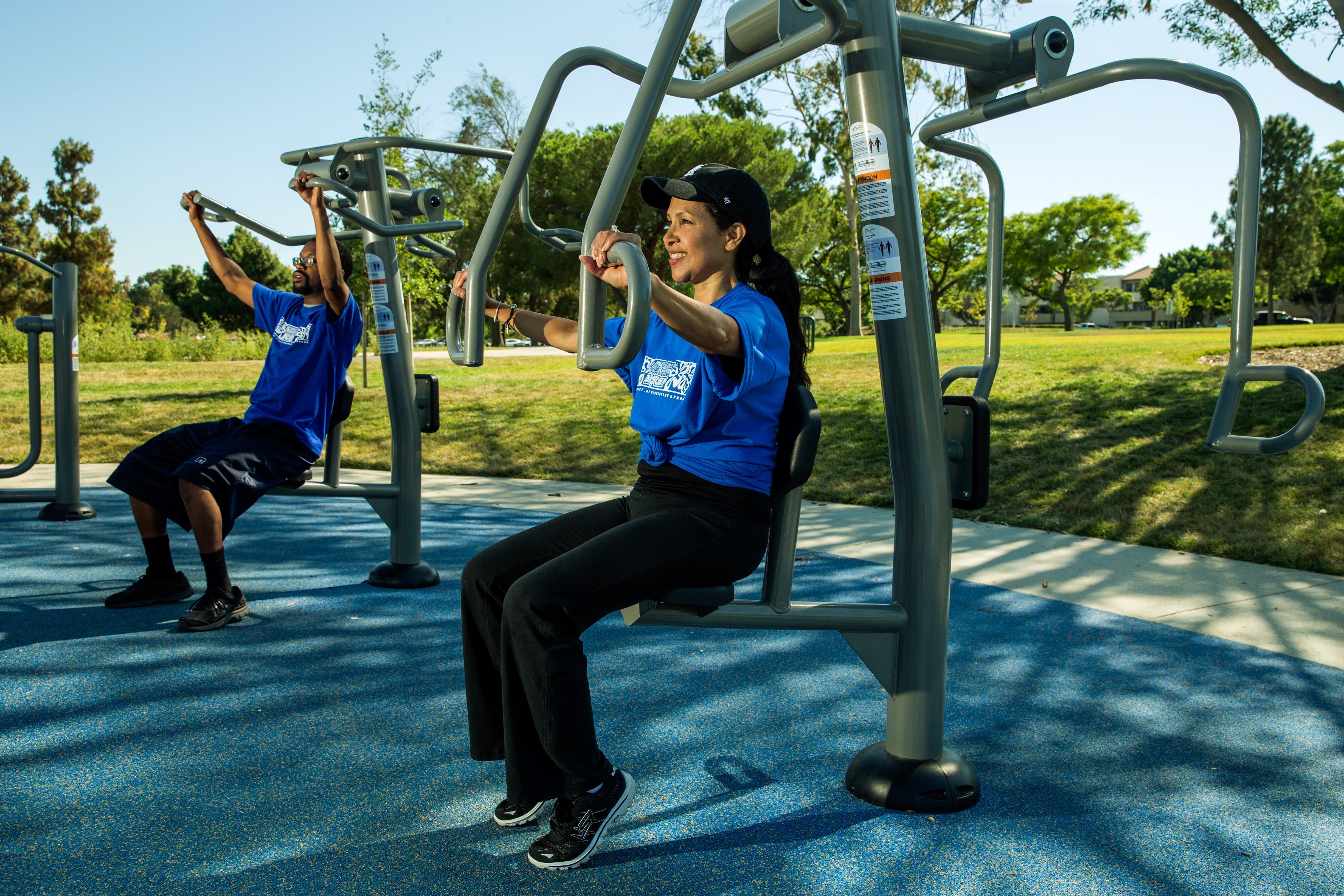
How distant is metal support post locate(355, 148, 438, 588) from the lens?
3.88m

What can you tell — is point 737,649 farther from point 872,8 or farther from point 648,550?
point 872,8

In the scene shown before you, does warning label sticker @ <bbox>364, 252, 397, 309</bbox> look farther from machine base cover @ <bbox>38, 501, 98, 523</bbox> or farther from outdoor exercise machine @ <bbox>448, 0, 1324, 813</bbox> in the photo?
machine base cover @ <bbox>38, 501, 98, 523</bbox>

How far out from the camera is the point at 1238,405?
1.96 meters

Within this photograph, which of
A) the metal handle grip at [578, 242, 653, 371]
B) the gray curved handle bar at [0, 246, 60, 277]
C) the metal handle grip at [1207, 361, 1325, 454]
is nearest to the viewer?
the metal handle grip at [578, 242, 653, 371]

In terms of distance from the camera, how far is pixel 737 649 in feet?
10.8

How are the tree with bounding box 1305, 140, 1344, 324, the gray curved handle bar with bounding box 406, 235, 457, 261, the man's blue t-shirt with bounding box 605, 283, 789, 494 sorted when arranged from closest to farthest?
1. the man's blue t-shirt with bounding box 605, 283, 789, 494
2. the gray curved handle bar with bounding box 406, 235, 457, 261
3. the tree with bounding box 1305, 140, 1344, 324

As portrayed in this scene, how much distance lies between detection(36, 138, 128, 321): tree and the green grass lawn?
19.1 meters

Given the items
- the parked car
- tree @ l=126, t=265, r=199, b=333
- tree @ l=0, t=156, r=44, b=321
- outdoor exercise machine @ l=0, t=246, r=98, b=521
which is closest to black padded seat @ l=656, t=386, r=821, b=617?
outdoor exercise machine @ l=0, t=246, r=98, b=521

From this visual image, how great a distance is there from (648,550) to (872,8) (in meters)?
1.22

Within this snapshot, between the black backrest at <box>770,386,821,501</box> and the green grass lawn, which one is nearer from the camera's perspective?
the black backrest at <box>770,386,821,501</box>

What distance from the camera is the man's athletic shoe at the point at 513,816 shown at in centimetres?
207

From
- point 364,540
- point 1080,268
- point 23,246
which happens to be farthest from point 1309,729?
point 1080,268

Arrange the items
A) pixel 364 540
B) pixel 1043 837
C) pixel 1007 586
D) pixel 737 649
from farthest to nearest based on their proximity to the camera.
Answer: pixel 364 540 < pixel 1007 586 < pixel 737 649 < pixel 1043 837

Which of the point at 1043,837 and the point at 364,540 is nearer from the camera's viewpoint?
the point at 1043,837
